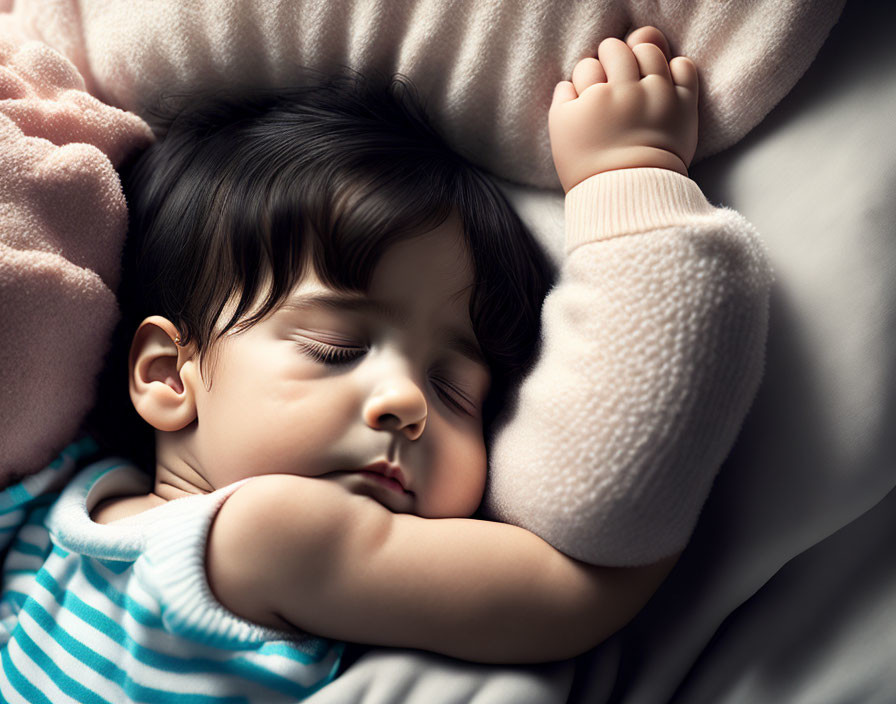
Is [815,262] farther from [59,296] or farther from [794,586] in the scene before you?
[59,296]

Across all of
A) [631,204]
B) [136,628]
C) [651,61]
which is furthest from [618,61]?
[136,628]

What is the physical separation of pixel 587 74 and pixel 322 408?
0.43 meters

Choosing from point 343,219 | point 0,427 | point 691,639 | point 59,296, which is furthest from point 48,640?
point 691,639

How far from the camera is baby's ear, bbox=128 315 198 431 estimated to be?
78 centimetres

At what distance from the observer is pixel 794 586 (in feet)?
2.54

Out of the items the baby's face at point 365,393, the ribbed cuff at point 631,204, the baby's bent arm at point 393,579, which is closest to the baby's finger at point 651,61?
the ribbed cuff at point 631,204

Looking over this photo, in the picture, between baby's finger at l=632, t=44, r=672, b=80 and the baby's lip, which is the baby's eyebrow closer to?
the baby's lip

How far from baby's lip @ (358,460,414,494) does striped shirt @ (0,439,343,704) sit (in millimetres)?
124

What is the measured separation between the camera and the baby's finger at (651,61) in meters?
0.76

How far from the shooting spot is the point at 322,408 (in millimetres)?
704

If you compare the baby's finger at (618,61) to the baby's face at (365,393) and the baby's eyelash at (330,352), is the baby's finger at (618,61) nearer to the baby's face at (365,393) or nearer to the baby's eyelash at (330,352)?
the baby's face at (365,393)

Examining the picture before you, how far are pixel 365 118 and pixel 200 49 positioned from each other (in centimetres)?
22

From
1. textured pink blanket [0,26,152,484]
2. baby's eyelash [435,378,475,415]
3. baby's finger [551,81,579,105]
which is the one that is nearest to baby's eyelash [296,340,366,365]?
baby's eyelash [435,378,475,415]

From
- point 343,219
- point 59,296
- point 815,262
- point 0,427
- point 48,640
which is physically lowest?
point 48,640
